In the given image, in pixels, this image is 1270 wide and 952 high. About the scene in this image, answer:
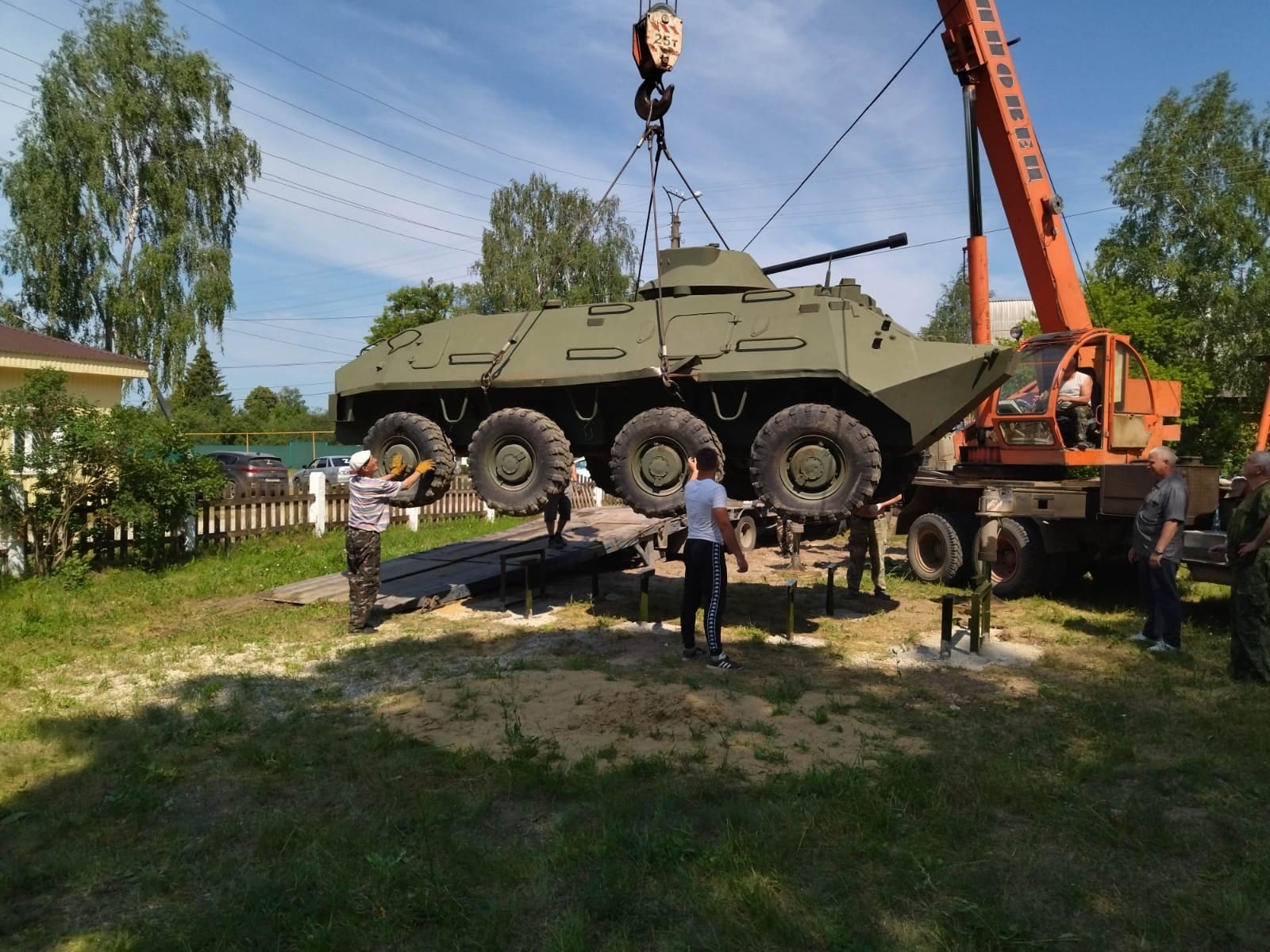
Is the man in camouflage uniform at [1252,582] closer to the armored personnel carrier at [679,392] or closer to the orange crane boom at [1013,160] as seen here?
the armored personnel carrier at [679,392]

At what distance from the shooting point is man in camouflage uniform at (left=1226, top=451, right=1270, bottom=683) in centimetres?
656

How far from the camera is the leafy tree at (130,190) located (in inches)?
916

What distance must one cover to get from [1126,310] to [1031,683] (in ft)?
55.1

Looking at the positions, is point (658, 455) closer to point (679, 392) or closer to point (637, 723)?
point (679, 392)

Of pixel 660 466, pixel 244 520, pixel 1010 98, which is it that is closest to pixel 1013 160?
pixel 1010 98

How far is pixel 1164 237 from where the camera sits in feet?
89.1

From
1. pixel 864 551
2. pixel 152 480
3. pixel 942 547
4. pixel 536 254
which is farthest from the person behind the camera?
pixel 536 254

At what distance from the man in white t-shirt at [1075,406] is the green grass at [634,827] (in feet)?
13.7

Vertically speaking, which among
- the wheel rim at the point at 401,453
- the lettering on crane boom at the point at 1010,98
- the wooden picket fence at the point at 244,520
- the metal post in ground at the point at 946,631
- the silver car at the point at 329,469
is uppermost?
the lettering on crane boom at the point at 1010,98

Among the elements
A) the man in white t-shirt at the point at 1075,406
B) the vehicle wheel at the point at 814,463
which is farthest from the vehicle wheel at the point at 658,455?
the man in white t-shirt at the point at 1075,406

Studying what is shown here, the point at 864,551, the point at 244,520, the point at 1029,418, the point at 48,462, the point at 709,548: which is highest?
the point at 1029,418

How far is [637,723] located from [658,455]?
254cm

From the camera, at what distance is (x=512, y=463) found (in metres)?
8.05

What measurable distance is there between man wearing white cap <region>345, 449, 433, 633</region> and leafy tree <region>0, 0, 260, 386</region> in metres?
19.1
